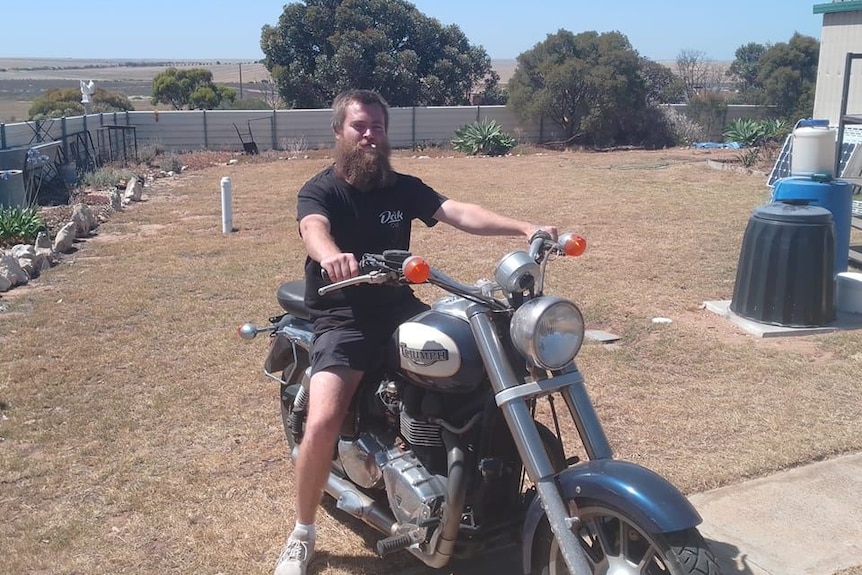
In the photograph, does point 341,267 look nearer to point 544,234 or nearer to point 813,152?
point 544,234

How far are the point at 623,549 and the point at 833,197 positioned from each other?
5.96 meters

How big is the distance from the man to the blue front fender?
3.07 ft

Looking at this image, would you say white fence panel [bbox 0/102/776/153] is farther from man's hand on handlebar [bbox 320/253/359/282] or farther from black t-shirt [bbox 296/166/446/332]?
man's hand on handlebar [bbox 320/253/359/282]

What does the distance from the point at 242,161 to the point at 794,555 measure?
20706mm

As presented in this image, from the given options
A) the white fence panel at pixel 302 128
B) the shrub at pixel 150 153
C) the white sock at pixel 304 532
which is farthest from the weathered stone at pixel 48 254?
the white fence panel at pixel 302 128

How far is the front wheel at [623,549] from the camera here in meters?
2.56

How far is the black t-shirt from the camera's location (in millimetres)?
3480

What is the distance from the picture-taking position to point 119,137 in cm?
2295

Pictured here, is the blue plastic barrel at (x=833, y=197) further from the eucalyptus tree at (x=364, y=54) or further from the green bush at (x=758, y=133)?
the eucalyptus tree at (x=364, y=54)

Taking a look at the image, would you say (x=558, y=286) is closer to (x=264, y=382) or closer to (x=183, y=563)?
(x=264, y=382)

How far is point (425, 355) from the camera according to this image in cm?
307

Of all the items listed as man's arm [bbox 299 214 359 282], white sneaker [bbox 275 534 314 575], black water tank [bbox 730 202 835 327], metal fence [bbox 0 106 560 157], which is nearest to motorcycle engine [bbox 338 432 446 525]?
white sneaker [bbox 275 534 314 575]

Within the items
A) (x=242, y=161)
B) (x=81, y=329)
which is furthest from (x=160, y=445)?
(x=242, y=161)

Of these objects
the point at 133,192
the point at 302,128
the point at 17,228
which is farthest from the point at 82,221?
the point at 302,128
